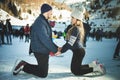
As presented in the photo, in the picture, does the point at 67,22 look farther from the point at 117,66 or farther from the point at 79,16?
the point at 117,66

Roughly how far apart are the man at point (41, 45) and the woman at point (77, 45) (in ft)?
0.64

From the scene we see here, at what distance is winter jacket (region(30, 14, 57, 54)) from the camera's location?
3793 mm

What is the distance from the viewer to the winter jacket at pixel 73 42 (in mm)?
3885

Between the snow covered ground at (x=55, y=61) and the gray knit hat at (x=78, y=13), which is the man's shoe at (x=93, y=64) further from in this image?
the gray knit hat at (x=78, y=13)

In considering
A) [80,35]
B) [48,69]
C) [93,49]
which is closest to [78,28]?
[80,35]

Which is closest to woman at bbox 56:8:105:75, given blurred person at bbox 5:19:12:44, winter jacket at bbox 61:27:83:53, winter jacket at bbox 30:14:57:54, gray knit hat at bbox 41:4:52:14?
winter jacket at bbox 61:27:83:53

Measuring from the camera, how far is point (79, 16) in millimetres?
3895

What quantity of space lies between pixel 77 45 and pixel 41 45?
1.39 feet

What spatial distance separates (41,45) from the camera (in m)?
3.81

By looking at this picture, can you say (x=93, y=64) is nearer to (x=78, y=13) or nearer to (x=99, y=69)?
(x=99, y=69)

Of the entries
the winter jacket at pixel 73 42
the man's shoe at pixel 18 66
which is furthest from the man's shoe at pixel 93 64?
the man's shoe at pixel 18 66

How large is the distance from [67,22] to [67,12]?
12 cm

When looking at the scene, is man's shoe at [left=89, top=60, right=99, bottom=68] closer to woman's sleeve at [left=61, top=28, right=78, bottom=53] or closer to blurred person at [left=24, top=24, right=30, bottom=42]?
woman's sleeve at [left=61, top=28, right=78, bottom=53]

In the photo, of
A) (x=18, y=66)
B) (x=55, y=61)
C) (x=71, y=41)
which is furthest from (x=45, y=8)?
(x=18, y=66)
